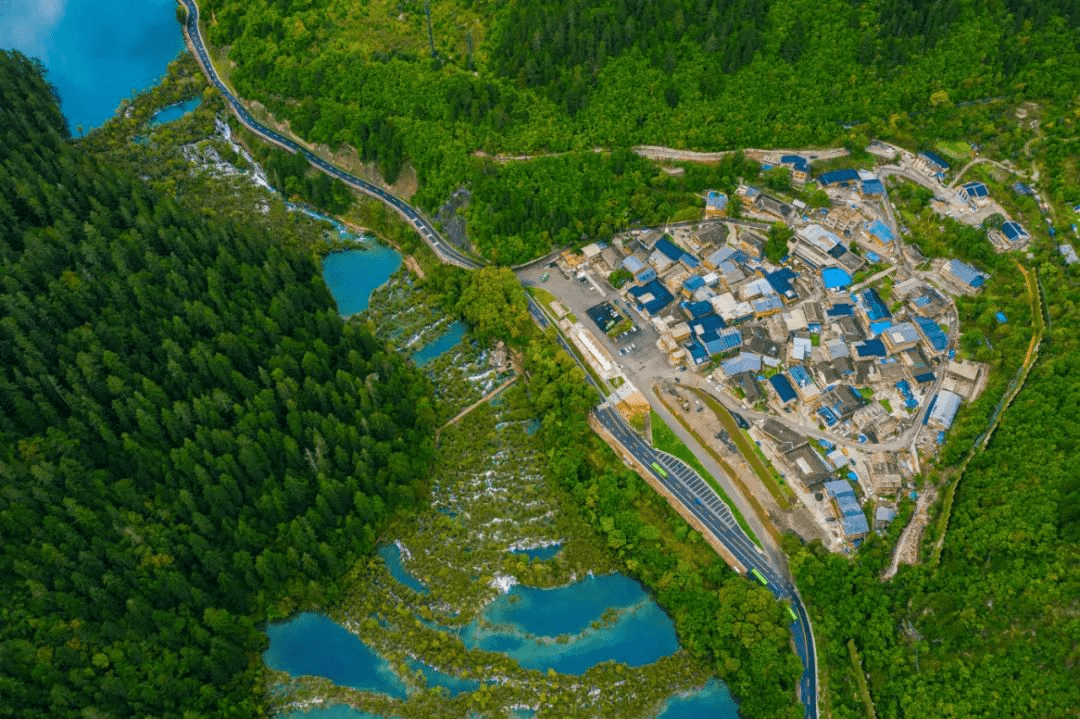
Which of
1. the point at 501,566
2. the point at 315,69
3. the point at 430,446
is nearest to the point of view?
the point at 501,566

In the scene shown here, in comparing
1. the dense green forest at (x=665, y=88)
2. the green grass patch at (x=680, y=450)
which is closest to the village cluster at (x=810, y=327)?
the green grass patch at (x=680, y=450)

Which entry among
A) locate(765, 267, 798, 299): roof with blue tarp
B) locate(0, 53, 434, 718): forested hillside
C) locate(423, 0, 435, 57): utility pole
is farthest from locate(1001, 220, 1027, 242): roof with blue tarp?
locate(423, 0, 435, 57): utility pole

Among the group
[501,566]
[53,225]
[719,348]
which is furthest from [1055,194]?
[53,225]

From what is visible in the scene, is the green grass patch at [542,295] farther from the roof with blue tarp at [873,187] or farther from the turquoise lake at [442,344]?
the roof with blue tarp at [873,187]

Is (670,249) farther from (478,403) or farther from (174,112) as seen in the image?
(174,112)

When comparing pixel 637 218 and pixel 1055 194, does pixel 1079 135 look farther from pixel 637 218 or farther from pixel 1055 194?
pixel 637 218

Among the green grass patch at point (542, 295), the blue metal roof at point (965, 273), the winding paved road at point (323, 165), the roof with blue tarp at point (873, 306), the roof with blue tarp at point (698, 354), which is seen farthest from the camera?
the winding paved road at point (323, 165)

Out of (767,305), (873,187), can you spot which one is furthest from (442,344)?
(873,187)
